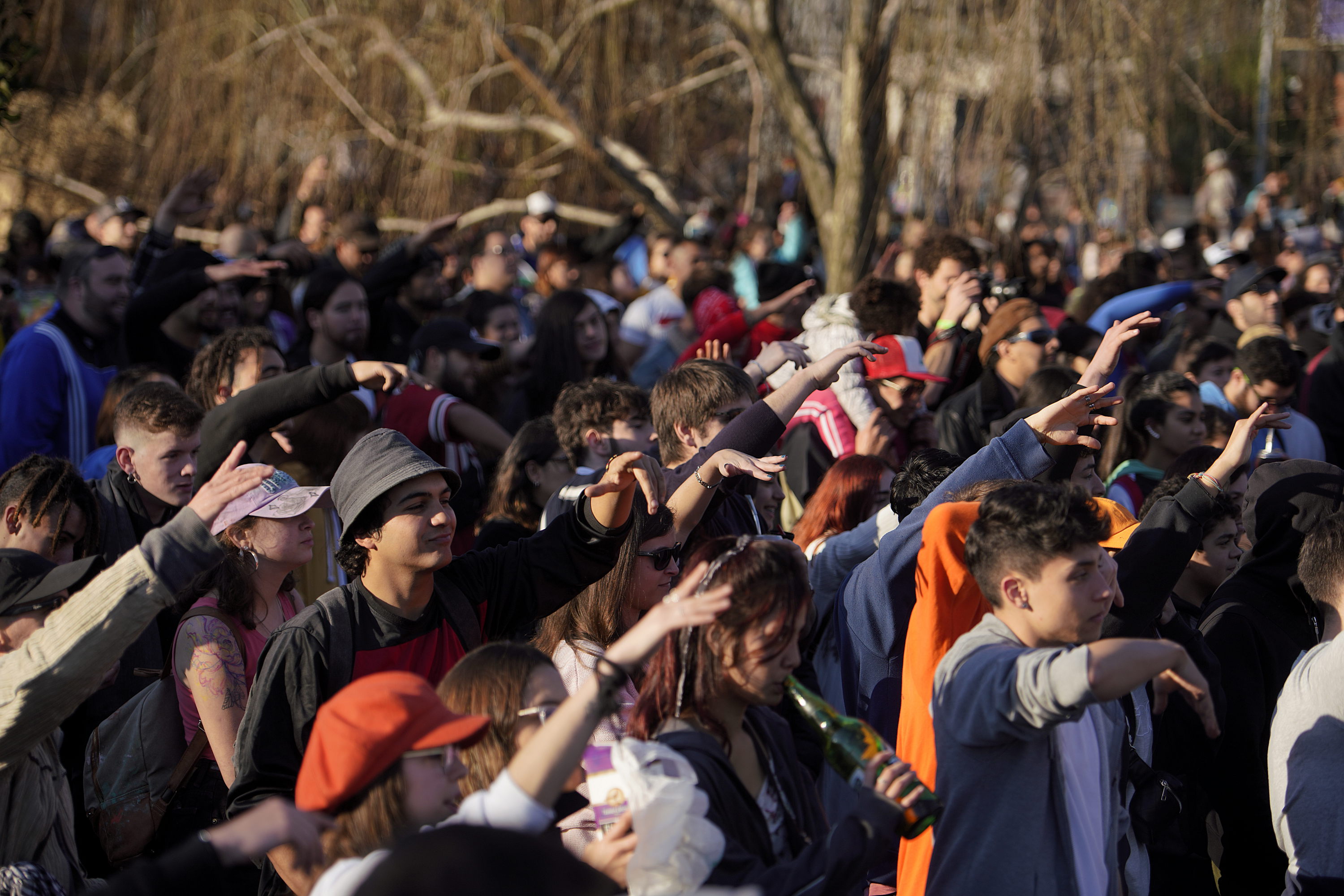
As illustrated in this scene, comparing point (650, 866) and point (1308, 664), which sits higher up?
point (650, 866)

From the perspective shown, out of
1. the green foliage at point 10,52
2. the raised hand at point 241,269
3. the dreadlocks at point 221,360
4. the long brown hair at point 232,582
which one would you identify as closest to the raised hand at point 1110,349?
the long brown hair at point 232,582

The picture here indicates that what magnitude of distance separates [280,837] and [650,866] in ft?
2.03

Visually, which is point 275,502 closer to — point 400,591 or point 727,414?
point 400,591

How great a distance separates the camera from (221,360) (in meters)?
4.88

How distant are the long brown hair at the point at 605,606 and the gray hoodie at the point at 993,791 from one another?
936mm

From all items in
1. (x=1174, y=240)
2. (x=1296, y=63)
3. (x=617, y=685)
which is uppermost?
(x=1296, y=63)

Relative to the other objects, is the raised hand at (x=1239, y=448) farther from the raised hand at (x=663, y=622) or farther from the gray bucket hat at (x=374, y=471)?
the gray bucket hat at (x=374, y=471)

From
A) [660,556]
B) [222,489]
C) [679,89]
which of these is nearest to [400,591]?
[222,489]

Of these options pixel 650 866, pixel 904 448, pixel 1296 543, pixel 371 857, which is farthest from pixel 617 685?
pixel 904 448

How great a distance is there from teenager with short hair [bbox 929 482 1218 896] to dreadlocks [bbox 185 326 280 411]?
315cm

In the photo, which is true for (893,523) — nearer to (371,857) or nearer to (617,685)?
(617,685)

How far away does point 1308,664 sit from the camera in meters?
3.31

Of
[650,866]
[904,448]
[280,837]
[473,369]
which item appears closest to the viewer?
[280,837]

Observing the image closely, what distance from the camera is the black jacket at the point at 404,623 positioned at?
9.22 ft
